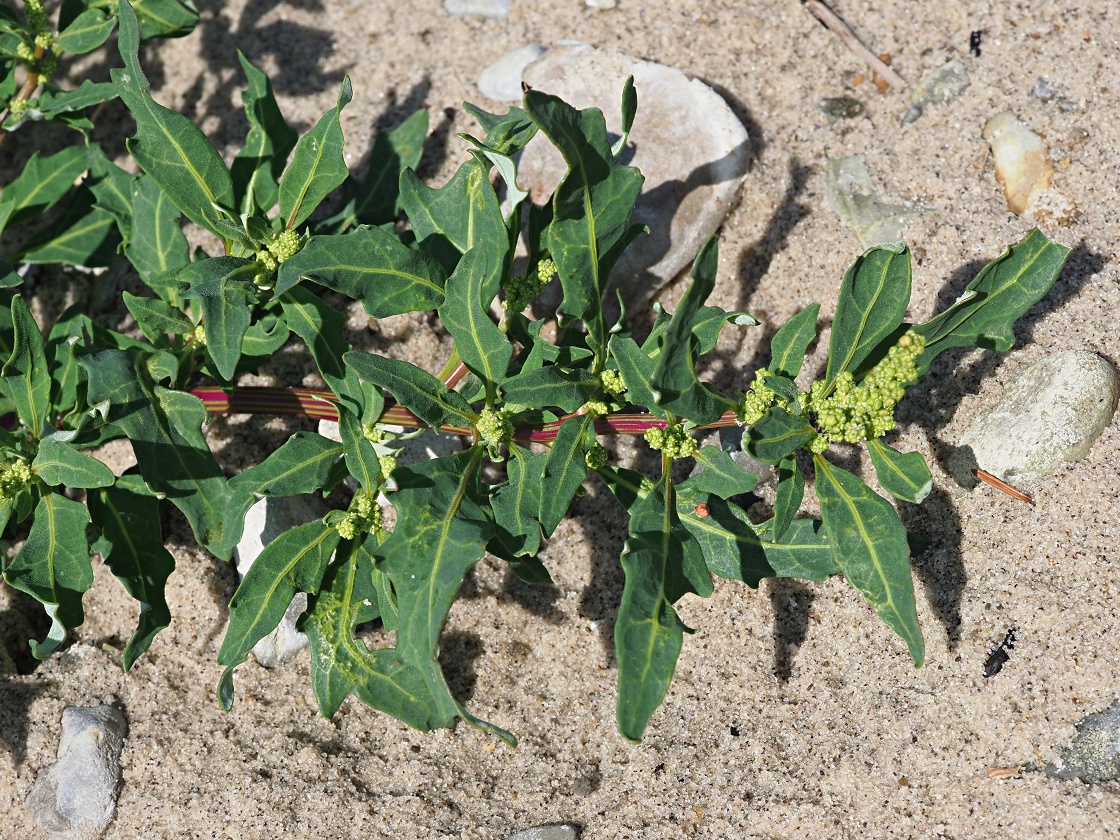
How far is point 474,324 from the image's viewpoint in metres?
2.04

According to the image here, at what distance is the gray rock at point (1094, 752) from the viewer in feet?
6.88

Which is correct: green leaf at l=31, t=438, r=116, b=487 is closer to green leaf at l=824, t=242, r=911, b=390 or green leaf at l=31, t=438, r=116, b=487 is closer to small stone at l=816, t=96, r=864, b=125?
green leaf at l=824, t=242, r=911, b=390

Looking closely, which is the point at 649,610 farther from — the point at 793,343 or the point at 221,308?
the point at 221,308

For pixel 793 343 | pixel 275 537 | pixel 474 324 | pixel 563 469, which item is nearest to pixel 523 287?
pixel 474 324

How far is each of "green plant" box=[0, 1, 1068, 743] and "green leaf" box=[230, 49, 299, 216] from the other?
0.46ft

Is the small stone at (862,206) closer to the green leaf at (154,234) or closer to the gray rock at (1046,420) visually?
the gray rock at (1046,420)

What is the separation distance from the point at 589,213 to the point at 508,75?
4.11 ft

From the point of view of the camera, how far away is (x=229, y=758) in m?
2.47

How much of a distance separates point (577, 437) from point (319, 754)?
3.71 ft

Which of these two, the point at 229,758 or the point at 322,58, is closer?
the point at 229,758

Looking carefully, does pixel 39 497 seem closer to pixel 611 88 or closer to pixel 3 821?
pixel 3 821

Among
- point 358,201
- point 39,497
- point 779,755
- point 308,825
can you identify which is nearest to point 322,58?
point 358,201

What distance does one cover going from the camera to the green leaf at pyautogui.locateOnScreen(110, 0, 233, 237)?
2209 mm

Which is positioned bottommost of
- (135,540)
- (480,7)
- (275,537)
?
(275,537)
